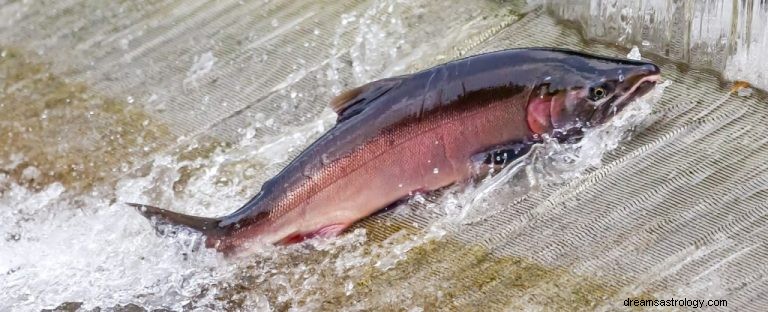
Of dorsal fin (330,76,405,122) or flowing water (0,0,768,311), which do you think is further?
dorsal fin (330,76,405,122)

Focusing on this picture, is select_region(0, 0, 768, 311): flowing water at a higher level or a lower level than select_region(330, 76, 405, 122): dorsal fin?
lower

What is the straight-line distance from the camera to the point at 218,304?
3572mm

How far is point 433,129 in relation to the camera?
3678 millimetres

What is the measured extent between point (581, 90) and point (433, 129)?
515 millimetres

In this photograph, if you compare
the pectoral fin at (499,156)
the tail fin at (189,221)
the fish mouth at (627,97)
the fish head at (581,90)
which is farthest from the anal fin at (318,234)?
the fish mouth at (627,97)

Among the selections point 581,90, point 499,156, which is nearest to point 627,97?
point 581,90

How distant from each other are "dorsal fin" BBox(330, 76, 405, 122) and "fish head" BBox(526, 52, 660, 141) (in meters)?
0.50

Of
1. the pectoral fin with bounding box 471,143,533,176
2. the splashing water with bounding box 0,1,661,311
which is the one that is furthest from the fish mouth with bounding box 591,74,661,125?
the pectoral fin with bounding box 471,143,533,176

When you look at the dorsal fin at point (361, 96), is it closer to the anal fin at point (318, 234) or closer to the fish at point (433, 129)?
the fish at point (433, 129)

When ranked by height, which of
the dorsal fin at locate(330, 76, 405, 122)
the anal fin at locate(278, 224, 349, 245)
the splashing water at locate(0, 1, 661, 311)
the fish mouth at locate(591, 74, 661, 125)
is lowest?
the splashing water at locate(0, 1, 661, 311)

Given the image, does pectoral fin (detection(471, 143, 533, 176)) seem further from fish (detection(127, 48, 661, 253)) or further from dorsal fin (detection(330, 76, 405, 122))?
dorsal fin (detection(330, 76, 405, 122))

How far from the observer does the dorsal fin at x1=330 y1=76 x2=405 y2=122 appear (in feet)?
12.3

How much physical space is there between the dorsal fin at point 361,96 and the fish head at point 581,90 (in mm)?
499

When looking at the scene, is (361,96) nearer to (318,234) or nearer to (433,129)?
(433,129)
